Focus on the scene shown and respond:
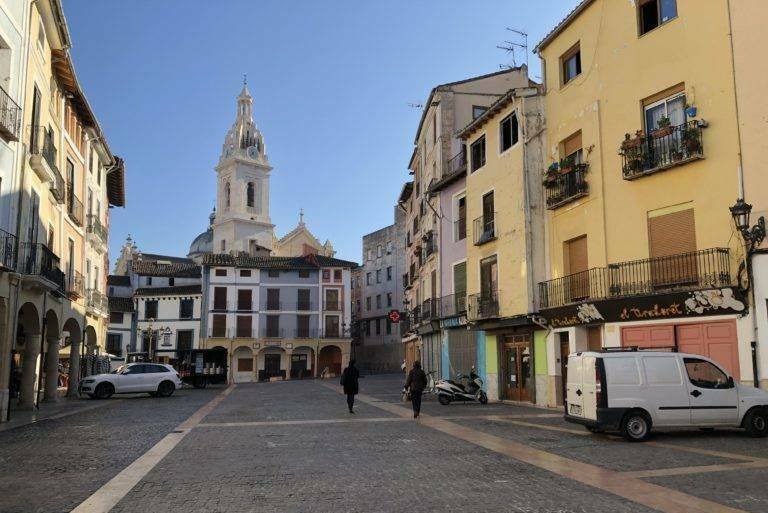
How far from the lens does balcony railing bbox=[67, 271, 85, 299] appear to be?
2686 centimetres

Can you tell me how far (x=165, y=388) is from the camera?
29922mm

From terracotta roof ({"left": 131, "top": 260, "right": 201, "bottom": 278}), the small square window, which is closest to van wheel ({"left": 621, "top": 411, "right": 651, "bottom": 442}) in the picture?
the small square window

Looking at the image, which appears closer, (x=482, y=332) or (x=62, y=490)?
(x=62, y=490)

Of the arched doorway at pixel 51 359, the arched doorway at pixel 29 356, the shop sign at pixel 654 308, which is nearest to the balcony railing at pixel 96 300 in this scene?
the arched doorway at pixel 51 359

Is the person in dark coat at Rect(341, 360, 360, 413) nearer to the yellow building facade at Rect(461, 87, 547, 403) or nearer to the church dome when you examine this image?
the yellow building facade at Rect(461, 87, 547, 403)

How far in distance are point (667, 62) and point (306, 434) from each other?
12.8m

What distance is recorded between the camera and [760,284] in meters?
14.4

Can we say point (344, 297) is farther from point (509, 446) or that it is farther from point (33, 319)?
point (509, 446)

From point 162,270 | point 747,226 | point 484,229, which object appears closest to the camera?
point 747,226

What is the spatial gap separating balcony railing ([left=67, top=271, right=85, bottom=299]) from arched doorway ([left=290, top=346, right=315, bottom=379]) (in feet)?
116

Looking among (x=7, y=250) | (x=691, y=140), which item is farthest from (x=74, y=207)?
(x=691, y=140)

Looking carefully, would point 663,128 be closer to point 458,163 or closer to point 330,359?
point 458,163

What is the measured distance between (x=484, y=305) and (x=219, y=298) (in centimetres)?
4177

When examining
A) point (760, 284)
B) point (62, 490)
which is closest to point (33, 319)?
point (62, 490)
